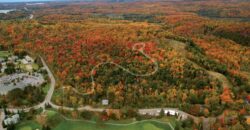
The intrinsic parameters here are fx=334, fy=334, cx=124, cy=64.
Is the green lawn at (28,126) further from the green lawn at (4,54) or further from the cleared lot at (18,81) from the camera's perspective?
the green lawn at (4,54)

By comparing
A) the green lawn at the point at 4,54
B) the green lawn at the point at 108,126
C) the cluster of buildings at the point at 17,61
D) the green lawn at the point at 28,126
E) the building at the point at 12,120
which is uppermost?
the green lawn at the point at 4,54

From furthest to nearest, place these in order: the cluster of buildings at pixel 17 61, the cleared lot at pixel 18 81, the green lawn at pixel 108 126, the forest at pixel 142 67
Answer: the cluster of buildings at pixel 17 61 → the cleared lot at pixel 18 81 → the forest at pixel 142 67 → the green lawn at pixel 108 126

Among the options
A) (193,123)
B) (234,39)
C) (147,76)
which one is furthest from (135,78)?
(234,39)

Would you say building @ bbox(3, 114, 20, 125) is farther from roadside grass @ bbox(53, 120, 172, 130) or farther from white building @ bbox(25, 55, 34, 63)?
white building @ bbox(25, 55, 34, 63)

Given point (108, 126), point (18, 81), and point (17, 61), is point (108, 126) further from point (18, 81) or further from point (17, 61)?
point (17, 61)

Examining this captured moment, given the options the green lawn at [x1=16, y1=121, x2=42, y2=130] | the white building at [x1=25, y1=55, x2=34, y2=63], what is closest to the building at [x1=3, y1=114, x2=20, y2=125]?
the green lawn at [x1=16, y1=121, x2=42, y2=130]

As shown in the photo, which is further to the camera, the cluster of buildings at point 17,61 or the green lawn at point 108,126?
the cluster of buildings at point 17,61

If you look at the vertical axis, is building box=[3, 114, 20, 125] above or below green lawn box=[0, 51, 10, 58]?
below

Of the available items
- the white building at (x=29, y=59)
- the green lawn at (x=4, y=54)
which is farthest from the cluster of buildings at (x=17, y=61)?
the green lawn at (x=4, y=54)

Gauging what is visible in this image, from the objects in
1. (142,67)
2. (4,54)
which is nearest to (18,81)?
(4,54)
